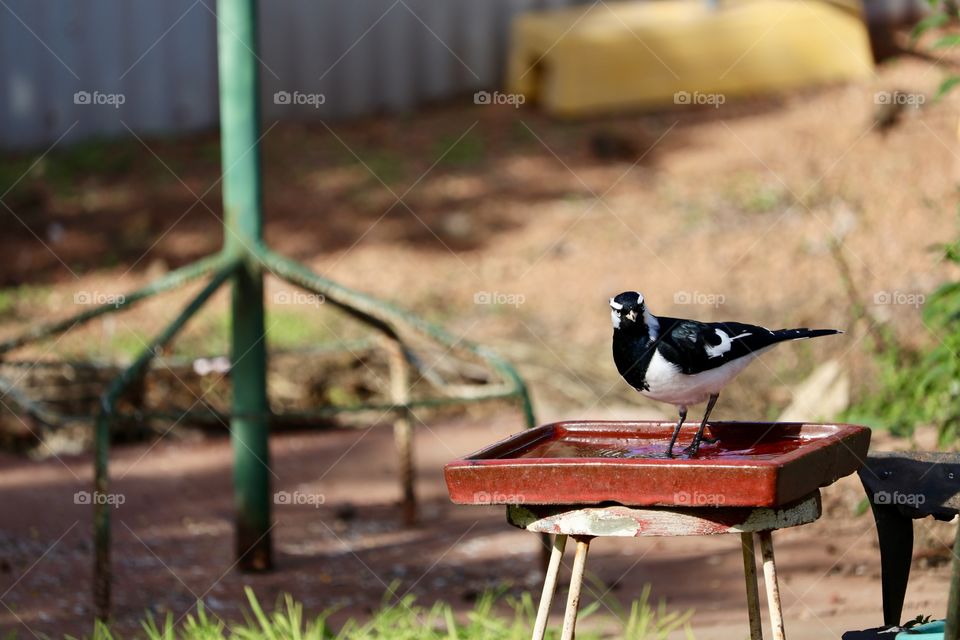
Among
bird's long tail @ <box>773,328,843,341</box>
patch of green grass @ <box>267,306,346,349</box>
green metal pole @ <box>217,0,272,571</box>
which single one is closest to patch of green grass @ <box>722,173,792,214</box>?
patch of green grass @ <box>267,306,346,349</box>

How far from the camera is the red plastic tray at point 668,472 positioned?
2764mm

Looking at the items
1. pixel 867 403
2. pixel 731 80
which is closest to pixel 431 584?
pixel 867 403

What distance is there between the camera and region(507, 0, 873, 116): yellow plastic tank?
10227 millimetres

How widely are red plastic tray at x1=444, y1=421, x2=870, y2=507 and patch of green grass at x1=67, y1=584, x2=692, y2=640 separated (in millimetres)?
940

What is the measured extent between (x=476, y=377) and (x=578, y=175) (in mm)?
2928

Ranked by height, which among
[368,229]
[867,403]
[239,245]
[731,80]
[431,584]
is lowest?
[431,584]

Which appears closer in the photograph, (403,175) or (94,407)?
(94,407)

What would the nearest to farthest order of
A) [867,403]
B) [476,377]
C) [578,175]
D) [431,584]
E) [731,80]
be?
[431,584]
[867,403]
[476,377]
[578,175]
[731,80]

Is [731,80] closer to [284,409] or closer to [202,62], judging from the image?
[202,62]

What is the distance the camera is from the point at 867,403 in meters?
5.77

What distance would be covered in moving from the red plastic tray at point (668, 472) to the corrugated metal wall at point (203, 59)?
301 inches

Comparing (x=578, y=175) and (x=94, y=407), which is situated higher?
(x=578, y=175)

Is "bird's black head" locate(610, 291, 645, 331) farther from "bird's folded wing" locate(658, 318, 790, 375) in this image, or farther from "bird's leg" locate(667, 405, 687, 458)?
"bird's leg" locate(667, 405, 687, 458)

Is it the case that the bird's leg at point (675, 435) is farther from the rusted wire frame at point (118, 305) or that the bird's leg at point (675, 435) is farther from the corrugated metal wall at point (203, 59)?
the corrugated metal wall at point (203, 59)
